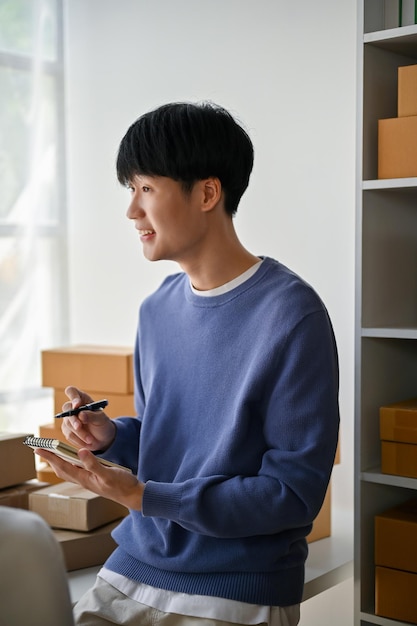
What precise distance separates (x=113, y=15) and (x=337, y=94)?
3.44ft

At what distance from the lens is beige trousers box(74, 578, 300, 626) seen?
1.52m

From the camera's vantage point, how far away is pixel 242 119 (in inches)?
110

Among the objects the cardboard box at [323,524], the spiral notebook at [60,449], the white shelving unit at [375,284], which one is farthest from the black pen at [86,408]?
the cardboard box at [323,524]

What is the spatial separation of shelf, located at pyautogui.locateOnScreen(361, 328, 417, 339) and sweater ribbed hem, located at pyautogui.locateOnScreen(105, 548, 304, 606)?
1.89 feet

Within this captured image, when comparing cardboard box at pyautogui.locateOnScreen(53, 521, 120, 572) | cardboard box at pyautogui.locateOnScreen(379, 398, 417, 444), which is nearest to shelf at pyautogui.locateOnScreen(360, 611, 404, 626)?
cardboard box at pyautogui.locateOnScreen(379, 398, 417, 444)

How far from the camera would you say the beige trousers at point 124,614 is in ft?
4.98

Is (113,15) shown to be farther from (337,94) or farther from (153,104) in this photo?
(337,94)

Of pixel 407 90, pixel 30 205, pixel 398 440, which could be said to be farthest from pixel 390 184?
pixel 30 205

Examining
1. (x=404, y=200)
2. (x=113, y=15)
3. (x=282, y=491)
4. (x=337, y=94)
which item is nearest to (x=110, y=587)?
(x=282, y=491)

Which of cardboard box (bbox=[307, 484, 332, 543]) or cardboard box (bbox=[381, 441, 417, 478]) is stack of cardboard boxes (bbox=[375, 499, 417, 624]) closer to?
cardboard box (bbox=[381, 441, 417, 478])

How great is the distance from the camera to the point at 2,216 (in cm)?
311

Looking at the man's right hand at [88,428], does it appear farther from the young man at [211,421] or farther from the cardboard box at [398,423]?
the cardboard box at [398,423]

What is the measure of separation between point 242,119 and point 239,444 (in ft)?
4.99

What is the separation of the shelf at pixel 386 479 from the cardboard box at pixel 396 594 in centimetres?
20
